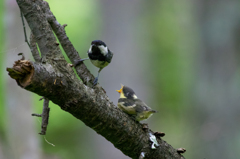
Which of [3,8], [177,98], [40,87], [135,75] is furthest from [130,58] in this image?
[40,87]

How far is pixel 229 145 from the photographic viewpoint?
13.5 feet

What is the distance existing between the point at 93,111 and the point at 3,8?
317 cm

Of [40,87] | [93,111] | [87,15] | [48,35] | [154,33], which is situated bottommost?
[40,87]

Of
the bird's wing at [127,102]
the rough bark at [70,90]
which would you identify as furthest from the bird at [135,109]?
the rough bark at [70,90]

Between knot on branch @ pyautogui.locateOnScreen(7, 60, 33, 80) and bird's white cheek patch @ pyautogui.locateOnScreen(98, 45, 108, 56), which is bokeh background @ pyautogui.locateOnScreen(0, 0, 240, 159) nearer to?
bird's white cheek patch @ pyautogui.locateOnScreen(98, 45, 108, 56)

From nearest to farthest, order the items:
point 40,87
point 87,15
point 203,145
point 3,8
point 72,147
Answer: point 40,87
point 3,8
point 203,145
point 72,147
point 87,15

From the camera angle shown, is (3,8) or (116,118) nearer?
(116,118)

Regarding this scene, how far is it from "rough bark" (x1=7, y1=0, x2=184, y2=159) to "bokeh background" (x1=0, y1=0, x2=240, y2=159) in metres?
1.75

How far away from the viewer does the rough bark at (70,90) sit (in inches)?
49.4

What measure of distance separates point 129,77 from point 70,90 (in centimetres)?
301

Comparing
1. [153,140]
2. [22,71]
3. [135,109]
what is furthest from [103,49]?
[22,71]

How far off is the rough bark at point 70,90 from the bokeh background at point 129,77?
69.0 inches

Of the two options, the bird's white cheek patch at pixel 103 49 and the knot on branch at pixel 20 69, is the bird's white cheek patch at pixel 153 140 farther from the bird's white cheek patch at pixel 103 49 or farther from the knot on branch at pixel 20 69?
the knot on branch at pixel 20 69

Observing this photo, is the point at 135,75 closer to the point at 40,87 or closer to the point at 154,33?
the point at 154,33
